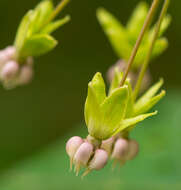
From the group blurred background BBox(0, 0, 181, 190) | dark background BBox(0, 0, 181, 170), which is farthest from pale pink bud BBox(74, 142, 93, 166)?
dark background BBox(0, 0, 181, 170)

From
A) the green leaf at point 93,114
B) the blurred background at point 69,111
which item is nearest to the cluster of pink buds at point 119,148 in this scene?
the green leaf at point 93,114

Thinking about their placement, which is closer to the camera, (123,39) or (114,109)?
(114,109)

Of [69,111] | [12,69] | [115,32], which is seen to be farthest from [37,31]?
[69,111]

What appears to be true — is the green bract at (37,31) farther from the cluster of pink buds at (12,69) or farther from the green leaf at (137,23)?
the green leaf at (137,23)

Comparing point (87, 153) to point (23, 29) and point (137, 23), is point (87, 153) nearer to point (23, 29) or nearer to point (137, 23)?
point (23, 29)

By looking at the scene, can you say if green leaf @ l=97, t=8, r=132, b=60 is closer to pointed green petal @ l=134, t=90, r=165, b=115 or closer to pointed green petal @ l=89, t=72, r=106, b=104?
pointed green petal @ l=134, t=90, r=165, b=115

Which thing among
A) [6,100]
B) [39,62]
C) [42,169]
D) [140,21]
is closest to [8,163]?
[42,169]
